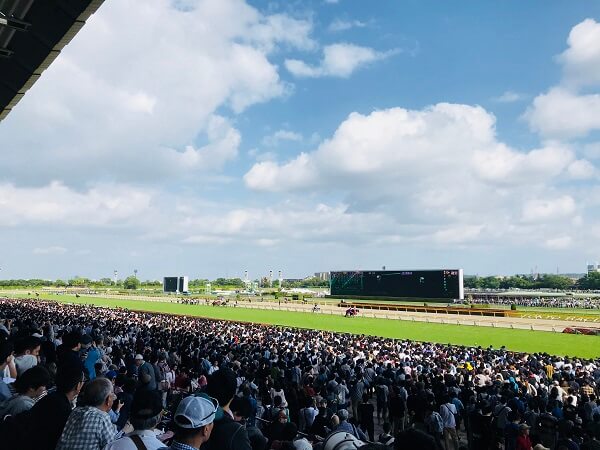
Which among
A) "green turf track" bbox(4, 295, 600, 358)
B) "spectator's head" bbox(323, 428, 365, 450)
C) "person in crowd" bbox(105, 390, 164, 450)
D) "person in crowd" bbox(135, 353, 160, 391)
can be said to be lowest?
"green turf track" bbox(4, 295, 600, 358)

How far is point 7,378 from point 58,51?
5.06m

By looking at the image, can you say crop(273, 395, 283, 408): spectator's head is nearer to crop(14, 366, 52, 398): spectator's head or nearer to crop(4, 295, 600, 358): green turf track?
crop(14, 366, 52, 398): spectator's head

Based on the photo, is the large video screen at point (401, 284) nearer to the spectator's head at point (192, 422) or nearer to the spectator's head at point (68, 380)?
the spectator's head at point (68, 380)

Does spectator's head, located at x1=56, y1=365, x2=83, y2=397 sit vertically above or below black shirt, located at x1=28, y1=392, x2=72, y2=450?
above

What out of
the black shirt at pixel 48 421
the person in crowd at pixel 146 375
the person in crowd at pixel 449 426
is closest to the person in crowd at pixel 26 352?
the person in crowd at pixel 146 375

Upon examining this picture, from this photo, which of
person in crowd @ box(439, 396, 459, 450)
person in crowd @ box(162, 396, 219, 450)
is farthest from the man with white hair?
person in crowd @ box(439, 396, 459, 450)

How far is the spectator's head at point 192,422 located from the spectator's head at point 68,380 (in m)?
1.31

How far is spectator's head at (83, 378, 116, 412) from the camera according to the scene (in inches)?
124

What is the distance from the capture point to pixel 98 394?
10.4 ft

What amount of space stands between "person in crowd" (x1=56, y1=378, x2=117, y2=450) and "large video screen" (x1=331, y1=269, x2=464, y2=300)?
53371mm

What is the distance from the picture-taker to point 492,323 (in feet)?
130

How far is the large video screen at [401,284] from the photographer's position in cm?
5375

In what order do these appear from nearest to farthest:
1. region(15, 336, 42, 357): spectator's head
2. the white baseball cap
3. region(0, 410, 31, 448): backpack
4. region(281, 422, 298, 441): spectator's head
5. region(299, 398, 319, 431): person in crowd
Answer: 1. the white baseball cap
2. region(0, 410, 31, 448): backpack
3. region(281, 422, 298, 441): spectator's head
4. region(15, 336, 42, 357): spectator's head
5. region(299, 398, 319, 431): person in crowd

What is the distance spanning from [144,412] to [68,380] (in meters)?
0.84
